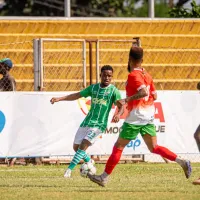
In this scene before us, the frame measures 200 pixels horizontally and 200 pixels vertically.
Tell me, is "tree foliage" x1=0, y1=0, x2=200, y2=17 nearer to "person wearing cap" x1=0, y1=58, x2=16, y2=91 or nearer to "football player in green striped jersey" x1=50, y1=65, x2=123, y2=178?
"person wearing cap" x1=0, y1=58, x2=16, y2=91

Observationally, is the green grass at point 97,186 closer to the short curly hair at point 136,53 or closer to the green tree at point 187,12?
the short curly hair at point 136,53

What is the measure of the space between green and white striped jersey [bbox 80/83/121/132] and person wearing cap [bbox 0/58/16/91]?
4543 millimetres

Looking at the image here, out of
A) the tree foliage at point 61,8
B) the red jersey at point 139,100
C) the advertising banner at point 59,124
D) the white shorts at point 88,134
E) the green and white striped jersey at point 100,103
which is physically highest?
the red jersey at point 139,100

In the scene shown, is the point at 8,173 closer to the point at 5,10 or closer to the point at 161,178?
the point at 161,178

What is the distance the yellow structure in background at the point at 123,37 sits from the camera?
2445 cm

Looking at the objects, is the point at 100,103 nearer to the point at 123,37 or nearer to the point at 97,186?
the point at 97,186

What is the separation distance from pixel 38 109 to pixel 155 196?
6914 mm

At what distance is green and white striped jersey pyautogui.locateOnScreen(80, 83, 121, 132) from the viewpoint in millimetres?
16125

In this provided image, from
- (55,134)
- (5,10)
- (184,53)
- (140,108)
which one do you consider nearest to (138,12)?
(5,10)

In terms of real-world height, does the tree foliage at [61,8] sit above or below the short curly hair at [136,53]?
below

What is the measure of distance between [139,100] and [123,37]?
11726 mm

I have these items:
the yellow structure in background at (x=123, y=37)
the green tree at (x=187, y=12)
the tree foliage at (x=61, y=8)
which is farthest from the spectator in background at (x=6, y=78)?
the tree foliage at (x=61, y=8)

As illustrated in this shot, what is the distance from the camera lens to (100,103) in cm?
1622

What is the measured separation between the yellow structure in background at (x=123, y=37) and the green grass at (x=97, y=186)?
16.5ft
